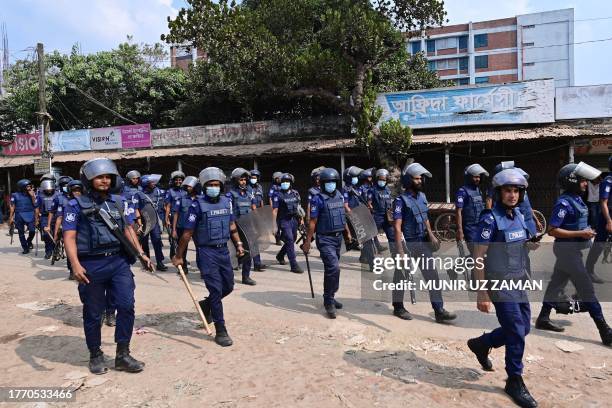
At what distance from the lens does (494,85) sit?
1443cm

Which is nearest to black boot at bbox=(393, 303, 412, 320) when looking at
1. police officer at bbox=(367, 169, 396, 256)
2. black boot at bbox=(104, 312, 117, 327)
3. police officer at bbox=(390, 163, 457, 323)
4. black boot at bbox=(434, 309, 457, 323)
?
police officer at bbox=(390, 163, 457, 323)

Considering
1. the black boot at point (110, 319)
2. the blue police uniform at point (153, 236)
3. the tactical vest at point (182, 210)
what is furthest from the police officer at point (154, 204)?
the black boot at point (110, 319)

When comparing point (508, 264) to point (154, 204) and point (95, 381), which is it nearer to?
point (95, 381)

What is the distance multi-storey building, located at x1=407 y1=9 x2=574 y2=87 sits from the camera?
159ft

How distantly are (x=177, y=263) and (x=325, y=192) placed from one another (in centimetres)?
197

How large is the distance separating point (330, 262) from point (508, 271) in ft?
7.55

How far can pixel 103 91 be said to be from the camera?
86.5 ft

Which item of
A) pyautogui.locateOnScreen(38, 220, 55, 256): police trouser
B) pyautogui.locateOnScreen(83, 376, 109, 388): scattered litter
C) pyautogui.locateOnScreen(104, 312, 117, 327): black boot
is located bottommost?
pyautogui.locateOnScreen(83, 376, 109, 388): scattered litter

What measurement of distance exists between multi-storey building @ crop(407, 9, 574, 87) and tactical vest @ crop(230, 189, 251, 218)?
1750 inches

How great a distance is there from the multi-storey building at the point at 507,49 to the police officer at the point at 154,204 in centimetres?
4367

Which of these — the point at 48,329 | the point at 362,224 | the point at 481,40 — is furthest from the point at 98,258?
the point at 481,40

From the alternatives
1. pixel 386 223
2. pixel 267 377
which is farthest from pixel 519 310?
pixel 386 223

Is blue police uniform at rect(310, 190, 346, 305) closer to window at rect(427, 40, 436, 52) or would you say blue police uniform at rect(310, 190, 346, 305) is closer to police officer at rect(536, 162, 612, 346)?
police officer at rect(536, 162, 612, 346)

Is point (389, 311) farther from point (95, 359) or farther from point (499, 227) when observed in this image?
point (95, 359)
